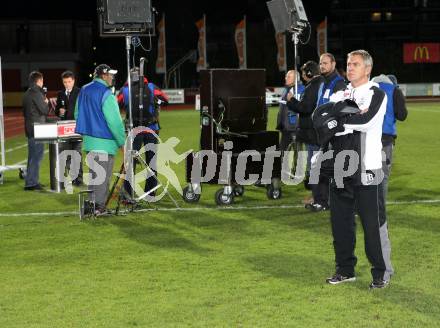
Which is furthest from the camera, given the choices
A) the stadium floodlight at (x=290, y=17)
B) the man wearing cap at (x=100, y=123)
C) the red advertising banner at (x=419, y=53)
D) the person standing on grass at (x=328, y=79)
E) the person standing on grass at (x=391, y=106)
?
the red advertising banner at (x=419, y=53)

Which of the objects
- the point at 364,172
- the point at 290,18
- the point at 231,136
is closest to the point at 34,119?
the point at 231,136

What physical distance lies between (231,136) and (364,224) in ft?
17.4

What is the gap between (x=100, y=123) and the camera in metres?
10.7

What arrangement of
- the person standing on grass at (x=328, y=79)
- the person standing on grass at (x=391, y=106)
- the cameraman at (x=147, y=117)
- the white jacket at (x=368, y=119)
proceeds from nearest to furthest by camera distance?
the white jacket at (x=368, y=119) < the person standing on grass at (x=391, y=106) < the person standing on grass at (x=328, y=79) < the cameraman at (x=147, y=117)

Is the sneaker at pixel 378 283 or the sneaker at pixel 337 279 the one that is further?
the sneaker at pixel 337 279

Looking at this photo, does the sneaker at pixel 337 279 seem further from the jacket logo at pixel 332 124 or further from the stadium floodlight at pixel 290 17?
the stadium floodlight at pixel 290 17

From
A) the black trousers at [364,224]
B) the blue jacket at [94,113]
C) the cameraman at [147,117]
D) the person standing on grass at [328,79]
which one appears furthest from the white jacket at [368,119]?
the cameraman at [147,117]

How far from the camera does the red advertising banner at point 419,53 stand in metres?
63.2

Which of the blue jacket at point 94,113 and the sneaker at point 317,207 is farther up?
the blue jacket at point 94,113

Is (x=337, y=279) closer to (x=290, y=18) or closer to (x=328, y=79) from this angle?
(x=328, y=79)

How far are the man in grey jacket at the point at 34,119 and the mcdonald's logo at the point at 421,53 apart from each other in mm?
52381

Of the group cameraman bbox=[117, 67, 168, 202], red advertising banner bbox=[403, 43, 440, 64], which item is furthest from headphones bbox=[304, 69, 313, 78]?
red advertising banner bbox=[403, 43, 440, 64]

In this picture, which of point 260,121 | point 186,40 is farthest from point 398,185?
point 186,40

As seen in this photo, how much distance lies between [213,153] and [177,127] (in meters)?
18.4
